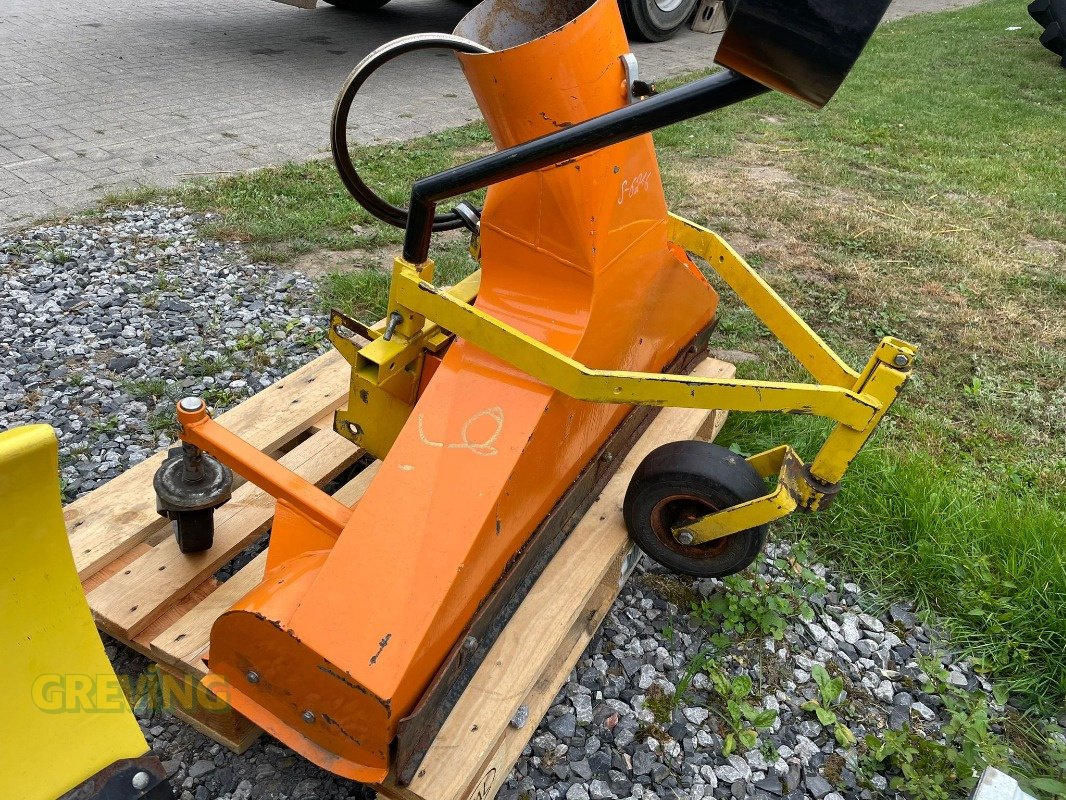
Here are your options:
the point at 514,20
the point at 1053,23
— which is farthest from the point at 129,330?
the point at 1053,23

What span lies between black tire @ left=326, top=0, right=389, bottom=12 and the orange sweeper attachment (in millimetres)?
7687

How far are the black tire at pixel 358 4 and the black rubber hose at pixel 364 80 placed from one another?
7.72 meters

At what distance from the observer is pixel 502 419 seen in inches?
72.8

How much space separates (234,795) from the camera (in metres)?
1.84

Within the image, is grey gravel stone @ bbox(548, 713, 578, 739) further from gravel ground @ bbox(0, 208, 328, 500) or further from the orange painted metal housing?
gravel ground @ bbox(0, 208, 328, 500)

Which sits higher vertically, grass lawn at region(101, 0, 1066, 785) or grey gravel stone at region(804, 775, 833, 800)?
grass lawn at region(101, 0, 1066, 785)

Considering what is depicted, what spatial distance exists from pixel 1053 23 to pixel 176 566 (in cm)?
1130

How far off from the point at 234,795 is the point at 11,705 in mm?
743

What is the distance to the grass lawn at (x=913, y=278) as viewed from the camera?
8.51ft

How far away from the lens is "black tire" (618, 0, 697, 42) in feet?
27.9

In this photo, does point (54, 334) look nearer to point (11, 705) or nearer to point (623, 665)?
point (11, 705)

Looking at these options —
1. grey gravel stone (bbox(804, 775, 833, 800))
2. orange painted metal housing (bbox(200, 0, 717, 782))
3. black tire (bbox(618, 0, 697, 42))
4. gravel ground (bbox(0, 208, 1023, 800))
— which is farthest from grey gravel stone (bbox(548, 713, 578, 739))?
black tire (bbox(618, 0, 697, 42))

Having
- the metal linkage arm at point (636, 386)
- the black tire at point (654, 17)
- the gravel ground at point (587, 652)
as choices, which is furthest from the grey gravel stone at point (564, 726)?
the black tire at point (654, 17)

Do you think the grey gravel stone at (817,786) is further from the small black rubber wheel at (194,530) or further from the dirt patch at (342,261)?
the dirt patch at (342,261)
